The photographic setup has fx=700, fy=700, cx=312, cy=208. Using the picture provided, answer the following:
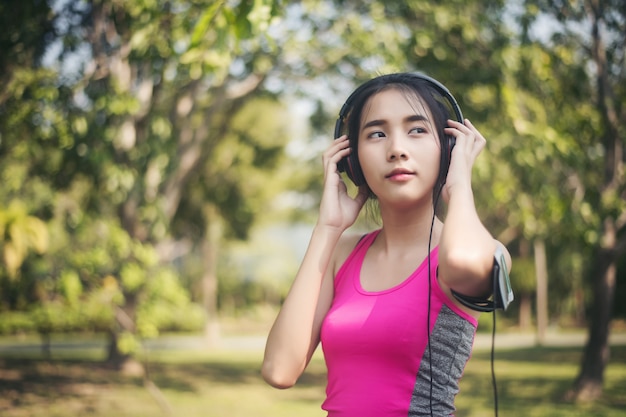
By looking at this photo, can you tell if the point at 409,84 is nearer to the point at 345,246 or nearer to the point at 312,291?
the point at 345,246

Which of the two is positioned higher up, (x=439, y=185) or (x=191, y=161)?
(x=191, y=161)

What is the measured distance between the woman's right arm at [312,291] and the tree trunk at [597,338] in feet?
31.5

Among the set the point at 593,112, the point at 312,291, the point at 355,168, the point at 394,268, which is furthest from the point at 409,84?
the point at 593,112

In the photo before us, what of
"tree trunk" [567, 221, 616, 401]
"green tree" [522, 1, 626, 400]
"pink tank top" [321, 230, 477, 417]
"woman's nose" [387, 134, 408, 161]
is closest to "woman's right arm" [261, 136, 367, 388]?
"pink tank top" [321, 230, 477, 417]

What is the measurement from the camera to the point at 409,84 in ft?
5.83

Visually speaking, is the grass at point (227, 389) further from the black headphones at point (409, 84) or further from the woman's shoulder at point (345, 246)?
the black headphones at point (409, 84)

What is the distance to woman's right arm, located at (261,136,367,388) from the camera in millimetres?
1725

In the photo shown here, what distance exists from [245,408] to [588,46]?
304 inches

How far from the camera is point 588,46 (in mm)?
10555

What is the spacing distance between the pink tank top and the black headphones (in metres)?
0.27

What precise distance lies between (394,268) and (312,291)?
21 cm

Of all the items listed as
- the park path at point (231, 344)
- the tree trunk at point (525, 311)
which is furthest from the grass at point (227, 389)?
the tree trunk at point (525, 311)


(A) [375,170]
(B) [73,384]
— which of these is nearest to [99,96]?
(B) [73,384]

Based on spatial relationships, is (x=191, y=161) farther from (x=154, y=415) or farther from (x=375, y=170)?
(x=375, y=170)
